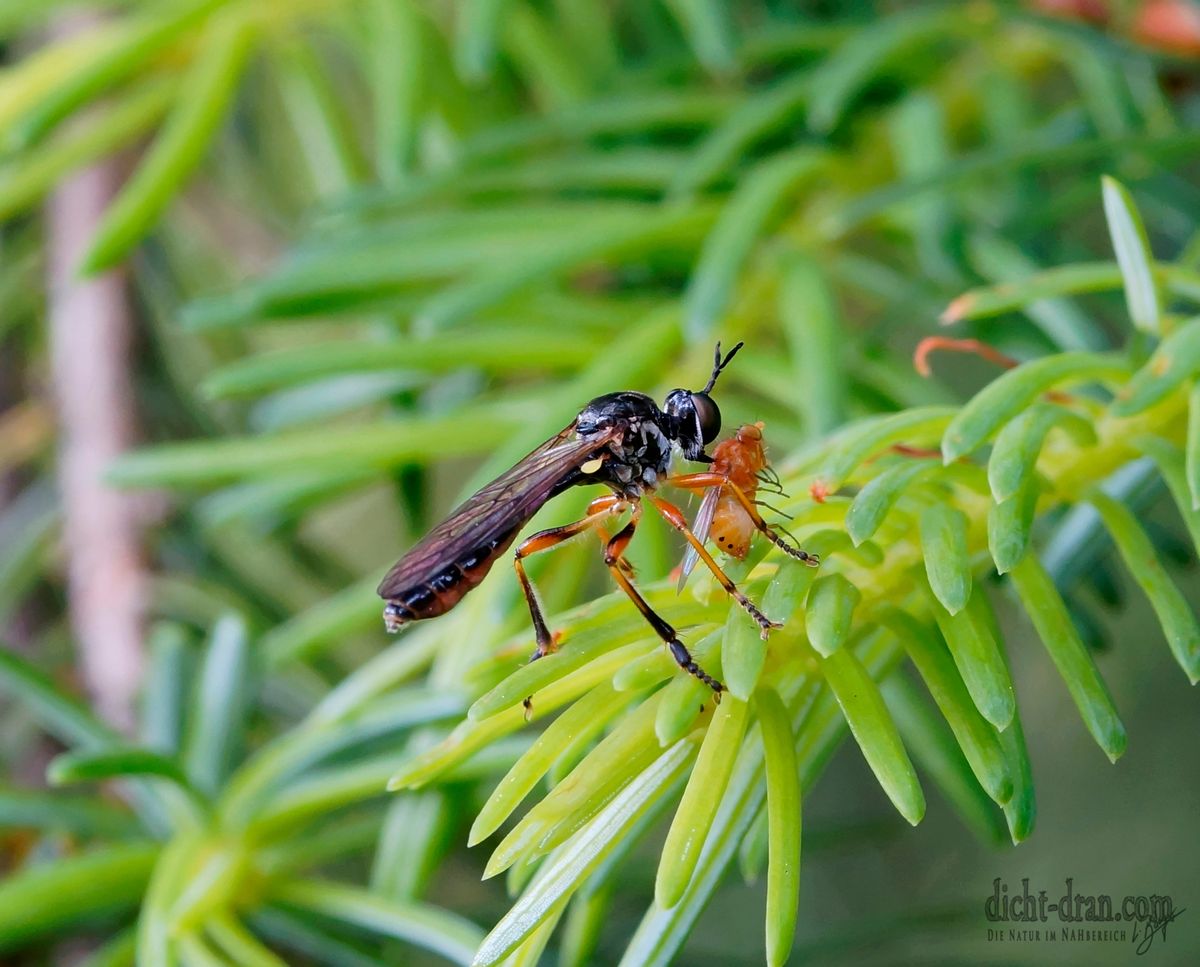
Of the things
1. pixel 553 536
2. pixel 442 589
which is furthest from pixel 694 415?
pixel 442 589

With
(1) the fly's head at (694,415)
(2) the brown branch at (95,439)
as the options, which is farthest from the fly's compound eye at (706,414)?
(2) the brown branch at (95,439)

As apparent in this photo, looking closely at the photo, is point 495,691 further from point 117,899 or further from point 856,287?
point 856,287

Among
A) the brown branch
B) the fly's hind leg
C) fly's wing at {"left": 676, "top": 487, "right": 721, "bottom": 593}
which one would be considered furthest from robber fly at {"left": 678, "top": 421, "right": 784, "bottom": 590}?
the brown branch

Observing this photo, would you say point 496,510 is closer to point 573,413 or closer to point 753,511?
point 573,413

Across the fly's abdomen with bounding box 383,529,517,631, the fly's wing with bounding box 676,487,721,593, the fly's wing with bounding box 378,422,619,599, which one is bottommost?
the fly's wing with bounding box 676,487,721,593

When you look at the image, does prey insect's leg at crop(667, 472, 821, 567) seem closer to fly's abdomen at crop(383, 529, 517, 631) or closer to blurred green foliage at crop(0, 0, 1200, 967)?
blurred green foliage at crop(0, 0, 1200, 967)

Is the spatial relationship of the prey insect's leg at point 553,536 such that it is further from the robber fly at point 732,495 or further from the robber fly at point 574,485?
the robber fly at point 732,495
